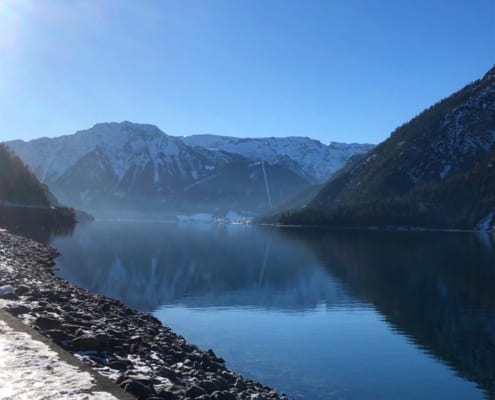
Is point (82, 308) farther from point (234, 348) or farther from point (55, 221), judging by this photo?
point (55, 221)

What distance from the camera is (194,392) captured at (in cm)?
1609

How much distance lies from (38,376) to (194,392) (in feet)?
14.5

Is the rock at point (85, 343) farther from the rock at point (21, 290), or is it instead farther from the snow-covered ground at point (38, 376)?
the rock at point (21, 290)

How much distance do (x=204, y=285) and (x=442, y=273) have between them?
29810 mm

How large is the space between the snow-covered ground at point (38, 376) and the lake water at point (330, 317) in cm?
993

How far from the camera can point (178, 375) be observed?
→ 60.3ft

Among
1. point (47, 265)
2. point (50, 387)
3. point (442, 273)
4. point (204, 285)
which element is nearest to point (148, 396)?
point (50, 387)

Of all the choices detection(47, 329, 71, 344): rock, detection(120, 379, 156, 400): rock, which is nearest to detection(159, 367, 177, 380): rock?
detection(120, 379, 156, 400): rock

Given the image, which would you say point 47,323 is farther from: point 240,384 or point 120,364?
point 240,384

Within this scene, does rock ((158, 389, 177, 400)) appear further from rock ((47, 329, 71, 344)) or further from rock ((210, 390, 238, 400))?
rock ((47, 329, 71, 344))

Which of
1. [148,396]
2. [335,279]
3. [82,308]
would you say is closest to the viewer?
[148,396]

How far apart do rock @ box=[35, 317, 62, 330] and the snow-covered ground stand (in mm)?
3966

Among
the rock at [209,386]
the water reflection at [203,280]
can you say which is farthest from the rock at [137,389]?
the water reflection at [203,280]

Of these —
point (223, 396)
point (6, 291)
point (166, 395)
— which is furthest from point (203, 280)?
point (166, 395)
